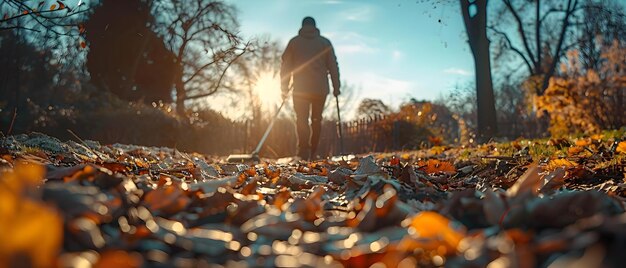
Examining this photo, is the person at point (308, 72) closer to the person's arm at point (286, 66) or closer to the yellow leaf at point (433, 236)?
the person's arm at point (286, 66)

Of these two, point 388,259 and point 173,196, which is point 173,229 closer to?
point 173,196

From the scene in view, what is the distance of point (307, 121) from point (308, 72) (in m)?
0.90

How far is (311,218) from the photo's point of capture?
1.45 m

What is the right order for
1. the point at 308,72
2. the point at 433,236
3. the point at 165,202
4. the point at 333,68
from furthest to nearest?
the point at 333,68 → the point at 308,72 → the point at 165,202 → the point at 433,236

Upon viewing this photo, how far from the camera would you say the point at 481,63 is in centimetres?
1363

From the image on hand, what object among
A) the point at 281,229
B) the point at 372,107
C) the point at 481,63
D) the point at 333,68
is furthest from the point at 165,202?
the point at 372,107

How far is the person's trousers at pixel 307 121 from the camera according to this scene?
8773 mm

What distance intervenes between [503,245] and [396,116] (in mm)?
15074

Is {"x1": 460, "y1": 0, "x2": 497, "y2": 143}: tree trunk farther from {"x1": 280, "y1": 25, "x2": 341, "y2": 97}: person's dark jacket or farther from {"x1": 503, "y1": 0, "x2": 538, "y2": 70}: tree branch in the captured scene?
{"x1": 503, "y1": 0, "x2": 538, "y2": 70}: tree branch

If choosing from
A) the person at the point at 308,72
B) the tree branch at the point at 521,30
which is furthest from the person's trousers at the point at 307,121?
the tree branch at the point at 521,30

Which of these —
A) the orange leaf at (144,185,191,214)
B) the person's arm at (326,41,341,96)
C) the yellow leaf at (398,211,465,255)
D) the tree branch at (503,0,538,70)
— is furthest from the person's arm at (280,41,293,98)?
the tree branch at (503,0,538,70)

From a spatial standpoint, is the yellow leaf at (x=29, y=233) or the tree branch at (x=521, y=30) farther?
the tree branch at (x=521, y=30)

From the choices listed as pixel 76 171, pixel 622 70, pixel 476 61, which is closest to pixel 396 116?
pixel 476 61

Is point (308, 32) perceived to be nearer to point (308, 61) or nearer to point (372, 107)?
point (308, 61)
